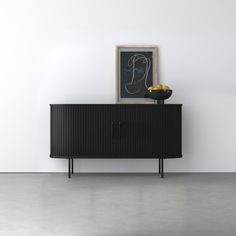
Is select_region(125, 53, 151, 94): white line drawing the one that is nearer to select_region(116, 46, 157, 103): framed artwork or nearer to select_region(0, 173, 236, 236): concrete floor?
select_region(116, 46, 157, 103): framed artwork

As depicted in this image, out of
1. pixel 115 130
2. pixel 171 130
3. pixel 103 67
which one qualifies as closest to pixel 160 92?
pixel 171 130

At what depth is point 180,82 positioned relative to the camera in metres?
7.08

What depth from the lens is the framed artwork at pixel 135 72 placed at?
7023 mm

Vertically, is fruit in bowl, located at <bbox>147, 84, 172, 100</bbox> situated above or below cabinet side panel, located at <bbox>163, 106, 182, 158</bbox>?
above

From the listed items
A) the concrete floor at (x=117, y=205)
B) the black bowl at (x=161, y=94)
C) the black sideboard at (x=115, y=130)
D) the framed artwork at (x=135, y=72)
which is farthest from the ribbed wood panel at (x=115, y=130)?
the framed artwork at (x=135, y=72)

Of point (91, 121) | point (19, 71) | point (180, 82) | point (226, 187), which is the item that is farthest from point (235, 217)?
point (19, 71)

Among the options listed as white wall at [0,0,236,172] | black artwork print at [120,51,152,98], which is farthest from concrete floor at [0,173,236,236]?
black artwork print at [120,51,152,98]

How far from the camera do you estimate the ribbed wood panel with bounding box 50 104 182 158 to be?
6.48m

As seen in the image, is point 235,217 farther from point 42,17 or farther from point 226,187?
point 42,17

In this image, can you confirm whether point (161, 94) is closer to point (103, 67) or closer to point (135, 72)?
point (135, 72)

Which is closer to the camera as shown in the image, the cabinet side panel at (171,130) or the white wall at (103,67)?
the cabinet side panel at (171,130)

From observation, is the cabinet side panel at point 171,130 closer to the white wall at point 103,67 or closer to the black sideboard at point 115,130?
the black sideboard at point 115,130

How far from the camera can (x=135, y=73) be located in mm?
7043

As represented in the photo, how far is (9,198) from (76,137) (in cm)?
162
